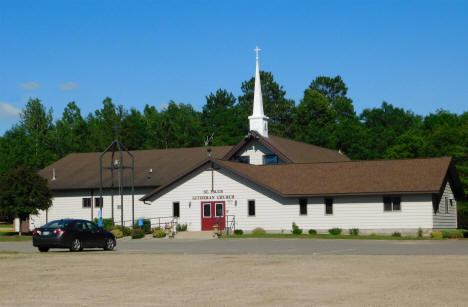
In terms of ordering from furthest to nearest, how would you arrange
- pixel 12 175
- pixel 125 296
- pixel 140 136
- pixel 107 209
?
pixel 140 136 → pixel 107 209 → pixel 12 175 → pixel 125 296

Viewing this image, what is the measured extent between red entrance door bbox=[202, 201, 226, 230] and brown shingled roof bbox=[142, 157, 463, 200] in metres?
2.64

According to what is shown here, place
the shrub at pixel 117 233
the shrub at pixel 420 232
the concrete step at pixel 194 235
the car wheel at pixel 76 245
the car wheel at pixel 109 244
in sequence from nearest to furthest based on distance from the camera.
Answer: the car wheel at pixel 76 245 < the car wheel at pixel 109 244 < the shrub at pixel 420 232 < the concrete step at pixel 194 235 < the shrub at pixel 117 233

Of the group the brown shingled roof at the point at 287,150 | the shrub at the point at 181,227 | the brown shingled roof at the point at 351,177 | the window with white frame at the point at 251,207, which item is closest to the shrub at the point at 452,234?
the brown shingled roof at the point at 351,177

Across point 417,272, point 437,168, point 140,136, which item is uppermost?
point 140,136

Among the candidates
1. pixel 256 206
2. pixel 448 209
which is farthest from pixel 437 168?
pixel 256 206

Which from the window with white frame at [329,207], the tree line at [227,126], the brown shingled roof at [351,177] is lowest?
the window with white frame at [329,207]

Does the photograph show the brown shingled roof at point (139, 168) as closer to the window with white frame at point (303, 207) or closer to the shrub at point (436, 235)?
Answer: the window with white frame at point (303, 207)

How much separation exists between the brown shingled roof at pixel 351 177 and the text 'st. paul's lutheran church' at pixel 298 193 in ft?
0.20

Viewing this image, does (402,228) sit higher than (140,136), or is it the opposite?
(140,136)

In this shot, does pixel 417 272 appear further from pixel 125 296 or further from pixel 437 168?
pixel 437 168

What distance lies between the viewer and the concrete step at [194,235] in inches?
1685

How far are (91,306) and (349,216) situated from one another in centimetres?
A: 3372

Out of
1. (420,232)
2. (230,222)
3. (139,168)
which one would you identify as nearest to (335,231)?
(420,232)

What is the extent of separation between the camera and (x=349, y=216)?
43.8 meters
